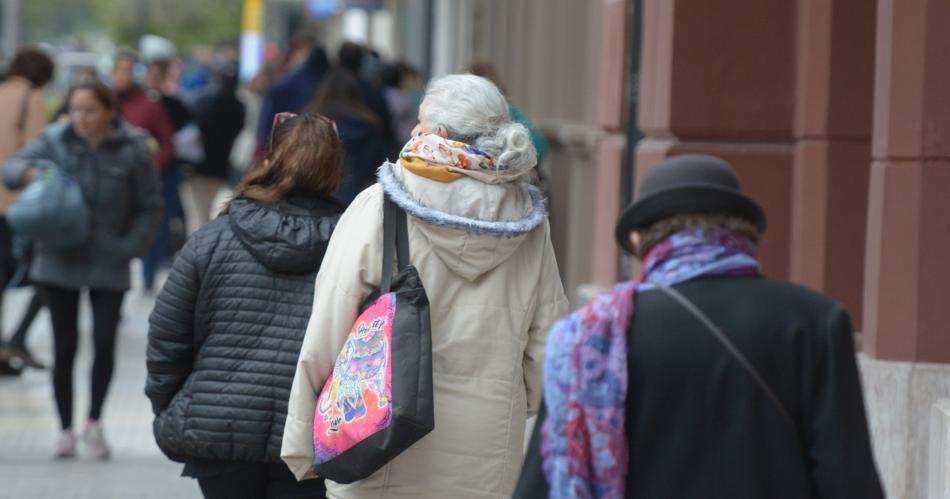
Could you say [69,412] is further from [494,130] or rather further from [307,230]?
[494,130]

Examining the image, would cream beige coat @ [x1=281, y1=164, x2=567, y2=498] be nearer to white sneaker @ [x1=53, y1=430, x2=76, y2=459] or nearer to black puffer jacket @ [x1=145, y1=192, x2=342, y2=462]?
black puffer jacket @ [x1=145, y1=192, x2=342, y2=462]

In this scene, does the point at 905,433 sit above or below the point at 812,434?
below

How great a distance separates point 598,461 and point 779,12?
4.96 metres

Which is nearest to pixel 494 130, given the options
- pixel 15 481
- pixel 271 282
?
pixel 271 282

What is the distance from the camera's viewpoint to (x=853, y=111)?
729cm

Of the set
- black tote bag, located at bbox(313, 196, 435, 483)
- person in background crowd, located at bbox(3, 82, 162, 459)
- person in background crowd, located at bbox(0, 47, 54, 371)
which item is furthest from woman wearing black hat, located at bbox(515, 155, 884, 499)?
person in background crowd, located at bbox(0, 47, 54, 371)

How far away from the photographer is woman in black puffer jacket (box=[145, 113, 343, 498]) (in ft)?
15.7

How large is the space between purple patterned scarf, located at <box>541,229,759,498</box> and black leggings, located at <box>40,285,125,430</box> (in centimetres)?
538

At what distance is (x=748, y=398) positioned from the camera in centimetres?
310

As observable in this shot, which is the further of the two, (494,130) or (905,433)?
(905,433)

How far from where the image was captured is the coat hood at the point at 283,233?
4812 millimetres

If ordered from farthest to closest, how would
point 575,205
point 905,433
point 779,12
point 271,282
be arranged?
point 575,205
point 779,12
point 905,433
point 271,282

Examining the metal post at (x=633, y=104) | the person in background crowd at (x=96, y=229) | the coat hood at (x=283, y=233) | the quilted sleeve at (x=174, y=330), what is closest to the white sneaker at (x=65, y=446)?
the person in background crowd at (x=96, y=229)

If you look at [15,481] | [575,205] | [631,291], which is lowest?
[15,481]
